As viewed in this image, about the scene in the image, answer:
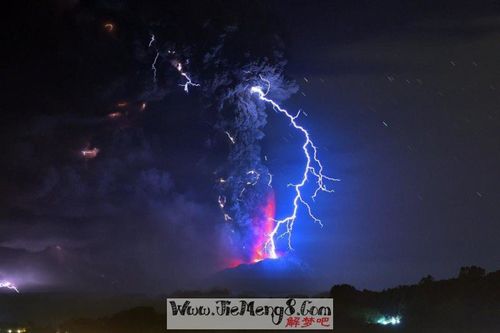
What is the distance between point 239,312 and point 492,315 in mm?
10281

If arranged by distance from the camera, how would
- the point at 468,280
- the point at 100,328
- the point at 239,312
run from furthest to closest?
the point at 468,280
the point at 100,328
the point at 239,312

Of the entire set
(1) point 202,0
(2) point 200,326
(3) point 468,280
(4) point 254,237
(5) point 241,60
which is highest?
(1) point 202,0

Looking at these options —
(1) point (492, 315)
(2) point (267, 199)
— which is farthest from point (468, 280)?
(2) point (267, 199)

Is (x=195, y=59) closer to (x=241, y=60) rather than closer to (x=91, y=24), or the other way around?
(x=241, y=60)

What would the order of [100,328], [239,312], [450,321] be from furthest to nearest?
[100,328], [450,321], [239,312]

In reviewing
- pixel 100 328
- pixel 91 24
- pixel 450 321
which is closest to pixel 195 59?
pixel 91 24

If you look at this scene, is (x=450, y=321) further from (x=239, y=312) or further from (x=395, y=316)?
(x=239, y=312)

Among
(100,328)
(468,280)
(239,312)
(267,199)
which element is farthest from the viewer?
(267,199)

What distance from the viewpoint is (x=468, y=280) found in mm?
34812

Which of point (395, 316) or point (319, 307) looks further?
point (395, 316)

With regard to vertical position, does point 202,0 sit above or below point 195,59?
above

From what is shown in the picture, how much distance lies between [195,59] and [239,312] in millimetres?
18527

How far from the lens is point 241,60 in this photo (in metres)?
40.9

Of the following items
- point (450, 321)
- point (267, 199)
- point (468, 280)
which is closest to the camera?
point (450, 321)
